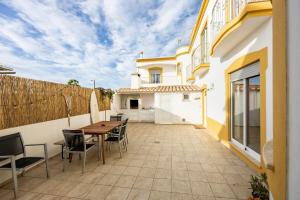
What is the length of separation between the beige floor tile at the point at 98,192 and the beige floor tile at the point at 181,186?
1.36 metres

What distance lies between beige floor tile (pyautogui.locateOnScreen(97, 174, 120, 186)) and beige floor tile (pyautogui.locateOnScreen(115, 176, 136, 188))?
0.10 metres

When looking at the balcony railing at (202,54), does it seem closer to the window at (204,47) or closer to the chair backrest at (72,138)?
the window at (204,47)

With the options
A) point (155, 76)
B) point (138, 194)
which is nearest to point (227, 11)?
point (138, 194)

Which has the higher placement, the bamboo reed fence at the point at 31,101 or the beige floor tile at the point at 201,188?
the bamboo reed fence at the point at 31,101

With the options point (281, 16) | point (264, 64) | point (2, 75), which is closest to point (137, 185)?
point (281, 16)

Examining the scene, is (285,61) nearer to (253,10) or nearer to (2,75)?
(253,10)

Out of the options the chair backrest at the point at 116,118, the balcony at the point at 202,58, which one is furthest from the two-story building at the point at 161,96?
the chair backrest at the point at 116,118

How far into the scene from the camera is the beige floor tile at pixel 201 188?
8.15 ft

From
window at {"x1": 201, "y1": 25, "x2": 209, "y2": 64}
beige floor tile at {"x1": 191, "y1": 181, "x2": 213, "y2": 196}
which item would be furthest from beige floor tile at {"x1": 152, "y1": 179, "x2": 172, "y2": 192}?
window at {"x1": 201, "y1": 25, "x2": 209, "y2": 64}

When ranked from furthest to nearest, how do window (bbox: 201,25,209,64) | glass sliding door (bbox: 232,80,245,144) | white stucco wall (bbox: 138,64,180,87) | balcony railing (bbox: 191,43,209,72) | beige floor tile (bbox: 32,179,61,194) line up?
white stucco wall (bbox: 138,64,180,87)
window (bbox: 201,25,209,64)
balcony railing (bbox: 191,43,209,72)
glass sliding door (bbox: 232,80,245,144)
beige floor tile (bbox: 32,179,61,194)

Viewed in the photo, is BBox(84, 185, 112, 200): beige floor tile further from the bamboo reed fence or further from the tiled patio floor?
the bamboo reed fence

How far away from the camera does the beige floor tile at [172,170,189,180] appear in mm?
3010

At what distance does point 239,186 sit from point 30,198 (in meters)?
4.14
